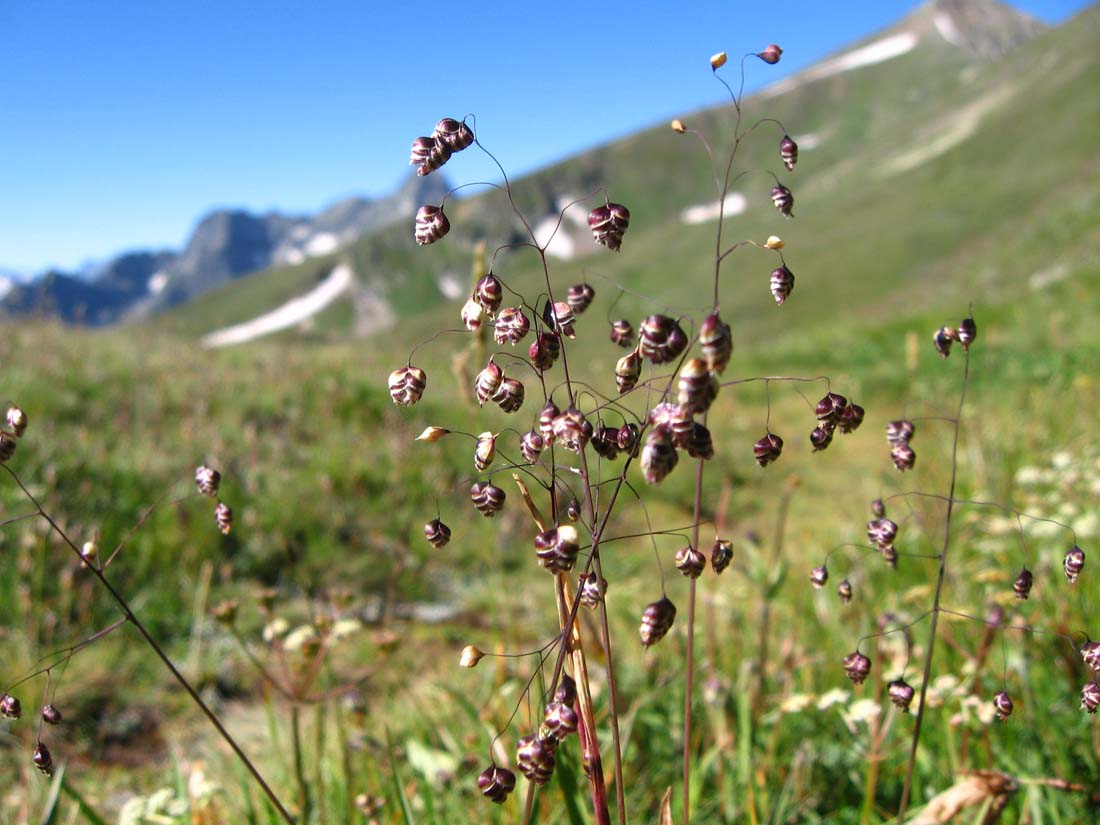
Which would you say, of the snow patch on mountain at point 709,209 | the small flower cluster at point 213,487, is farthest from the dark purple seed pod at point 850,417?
the snow patch on mountain at point 709,209

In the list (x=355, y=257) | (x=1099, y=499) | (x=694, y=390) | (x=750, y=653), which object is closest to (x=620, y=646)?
(x=750, y=653)

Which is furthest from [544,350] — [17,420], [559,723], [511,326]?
[17,420]

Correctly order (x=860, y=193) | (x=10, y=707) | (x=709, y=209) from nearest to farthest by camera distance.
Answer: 1. (x=10, y=707)
2. (x=860, y=193)
3. (x=709, y=209)

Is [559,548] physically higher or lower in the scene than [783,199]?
lower

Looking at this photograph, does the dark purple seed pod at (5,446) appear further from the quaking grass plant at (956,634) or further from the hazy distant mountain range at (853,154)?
the hazy distant mountain range at (853,154)

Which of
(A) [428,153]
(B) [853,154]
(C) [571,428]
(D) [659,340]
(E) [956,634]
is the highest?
(B) [853,154]

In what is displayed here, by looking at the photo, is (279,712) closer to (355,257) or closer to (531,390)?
(531,390)

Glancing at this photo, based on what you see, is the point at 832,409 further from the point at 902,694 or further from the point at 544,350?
the point at 902,694
